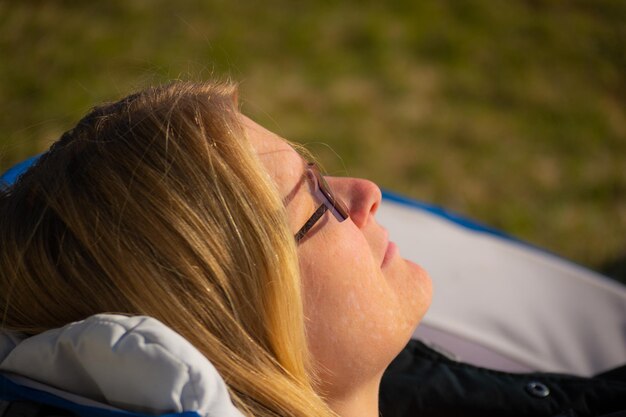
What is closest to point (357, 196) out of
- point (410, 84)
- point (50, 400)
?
point (50, 400)

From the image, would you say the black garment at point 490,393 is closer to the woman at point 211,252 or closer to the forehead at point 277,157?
the woman at point 211,252

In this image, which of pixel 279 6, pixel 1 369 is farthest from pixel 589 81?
pixel 1 369

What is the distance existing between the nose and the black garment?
46 cm

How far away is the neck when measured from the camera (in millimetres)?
1271

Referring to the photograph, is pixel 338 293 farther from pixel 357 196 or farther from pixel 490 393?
pixel 490 393

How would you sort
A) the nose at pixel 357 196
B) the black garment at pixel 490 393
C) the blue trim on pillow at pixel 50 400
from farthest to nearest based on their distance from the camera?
the black garment at pixel 490 393
the nose at pixel 357 196
the blue trim on pillow at pixel 50 400

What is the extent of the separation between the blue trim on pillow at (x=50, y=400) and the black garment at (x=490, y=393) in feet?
2.62

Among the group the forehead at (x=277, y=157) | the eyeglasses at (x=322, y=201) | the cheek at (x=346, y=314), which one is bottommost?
the cheek at (x=346, y=314)

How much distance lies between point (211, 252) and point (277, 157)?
0.24 m

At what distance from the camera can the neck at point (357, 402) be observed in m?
1.27

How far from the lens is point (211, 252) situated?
1.11 metres

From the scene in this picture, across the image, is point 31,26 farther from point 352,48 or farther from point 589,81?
point 589,81

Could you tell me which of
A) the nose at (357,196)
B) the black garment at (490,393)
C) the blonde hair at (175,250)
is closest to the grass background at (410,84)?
the black garment at (490,393)

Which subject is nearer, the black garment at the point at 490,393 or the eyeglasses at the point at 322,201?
the eyeglasses at the point at 322,201
